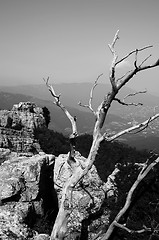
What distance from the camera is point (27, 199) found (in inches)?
572

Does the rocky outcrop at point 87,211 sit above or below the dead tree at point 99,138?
below

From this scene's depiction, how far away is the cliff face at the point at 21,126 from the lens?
147 feet

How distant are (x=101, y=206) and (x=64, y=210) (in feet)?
32.5

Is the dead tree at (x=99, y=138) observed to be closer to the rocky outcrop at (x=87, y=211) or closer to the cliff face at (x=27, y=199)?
the cliff face at (x=27, y=199)

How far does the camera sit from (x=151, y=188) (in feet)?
59.5

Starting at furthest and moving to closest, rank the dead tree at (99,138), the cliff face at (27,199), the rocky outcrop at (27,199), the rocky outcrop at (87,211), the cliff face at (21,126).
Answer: the cliff face at (21,126) < the rocky outcrop at (87,211) < the rocky outcrop at (27,199) < the cliff face at (27,199) < the dead tree at (99,138)

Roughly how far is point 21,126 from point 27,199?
5003 centimetres

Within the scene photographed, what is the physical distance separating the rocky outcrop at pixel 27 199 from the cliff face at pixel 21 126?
1056 inches

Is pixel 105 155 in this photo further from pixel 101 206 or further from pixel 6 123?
pixel 101 206

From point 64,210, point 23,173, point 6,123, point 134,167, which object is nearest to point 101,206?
point 134,167

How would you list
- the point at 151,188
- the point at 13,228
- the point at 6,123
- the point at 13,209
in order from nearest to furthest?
the point at 13,228, the point at 13,209, the point at 151,188, the point at 6,123

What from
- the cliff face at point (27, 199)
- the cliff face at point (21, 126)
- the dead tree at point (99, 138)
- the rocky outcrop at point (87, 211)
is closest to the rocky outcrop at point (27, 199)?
the cliff face at point (27, 199)

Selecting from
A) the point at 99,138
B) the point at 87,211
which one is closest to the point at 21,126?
the point at 87,211

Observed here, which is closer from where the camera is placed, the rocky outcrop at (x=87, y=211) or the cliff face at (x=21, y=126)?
the rocky outcrop at (x=87, y=211)
